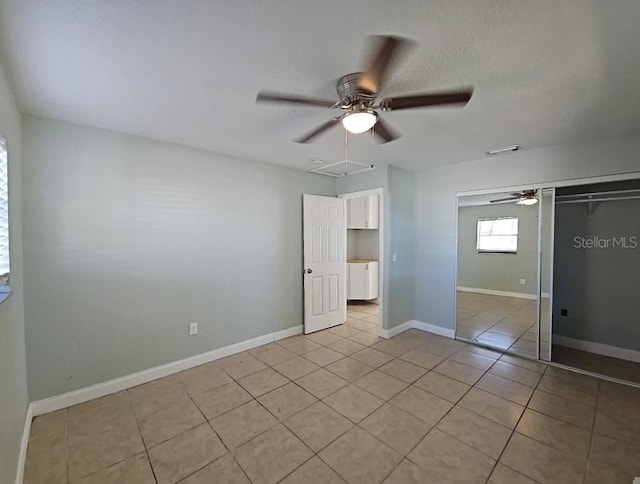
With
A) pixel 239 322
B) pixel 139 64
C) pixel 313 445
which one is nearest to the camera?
pixel 139 64

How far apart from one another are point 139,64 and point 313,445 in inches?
104

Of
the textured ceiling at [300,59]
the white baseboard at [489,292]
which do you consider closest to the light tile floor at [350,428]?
the white baseboard at [489,292]

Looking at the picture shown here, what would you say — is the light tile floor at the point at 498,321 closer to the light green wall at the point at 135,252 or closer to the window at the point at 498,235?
the window at the point at 498,235

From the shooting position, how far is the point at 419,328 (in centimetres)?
429

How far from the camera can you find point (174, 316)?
2.95m

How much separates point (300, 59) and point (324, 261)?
3.05 m

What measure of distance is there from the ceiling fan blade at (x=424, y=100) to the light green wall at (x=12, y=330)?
223 cm

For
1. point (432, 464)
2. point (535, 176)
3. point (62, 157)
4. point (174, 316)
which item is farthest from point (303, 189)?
point (432, 464)

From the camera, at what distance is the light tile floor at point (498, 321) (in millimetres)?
3467

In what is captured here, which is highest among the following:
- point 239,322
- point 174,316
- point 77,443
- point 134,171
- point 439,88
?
point 439,88

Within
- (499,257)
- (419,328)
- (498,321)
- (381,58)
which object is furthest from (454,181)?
(381,58)

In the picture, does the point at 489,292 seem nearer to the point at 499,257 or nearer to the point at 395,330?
the point at 499,257

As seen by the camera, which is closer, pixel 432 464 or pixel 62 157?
pixel 432 464

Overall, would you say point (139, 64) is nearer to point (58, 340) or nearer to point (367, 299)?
point (58, 340)
